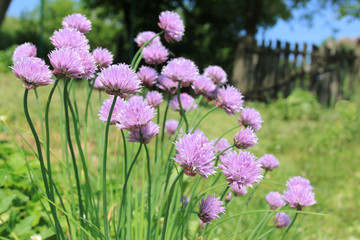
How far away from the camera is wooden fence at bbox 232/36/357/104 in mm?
7965

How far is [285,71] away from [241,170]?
7556 mm

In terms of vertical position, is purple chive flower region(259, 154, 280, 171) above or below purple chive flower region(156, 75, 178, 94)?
below

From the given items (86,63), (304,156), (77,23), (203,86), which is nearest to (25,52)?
(77,23)

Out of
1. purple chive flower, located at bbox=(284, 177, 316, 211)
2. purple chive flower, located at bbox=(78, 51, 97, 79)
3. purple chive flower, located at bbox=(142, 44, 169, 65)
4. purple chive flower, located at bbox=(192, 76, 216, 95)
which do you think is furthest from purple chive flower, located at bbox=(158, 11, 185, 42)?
purple chive flower, located at bbox=(284, 177, 316, 211)

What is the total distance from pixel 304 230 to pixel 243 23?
13.7m

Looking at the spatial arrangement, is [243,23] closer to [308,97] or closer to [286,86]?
[286,86]

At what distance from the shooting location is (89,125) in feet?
12.3

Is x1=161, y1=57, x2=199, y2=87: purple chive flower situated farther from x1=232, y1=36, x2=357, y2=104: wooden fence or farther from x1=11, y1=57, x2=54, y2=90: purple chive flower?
x1=232, y1=36, x2=357, y2=104: wooden fence

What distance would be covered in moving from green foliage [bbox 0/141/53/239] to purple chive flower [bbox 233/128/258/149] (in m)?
0.85

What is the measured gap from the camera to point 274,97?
8.32m

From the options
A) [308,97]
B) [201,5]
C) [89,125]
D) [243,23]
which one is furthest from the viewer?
[243,23]

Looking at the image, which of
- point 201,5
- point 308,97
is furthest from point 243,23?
point 308,97

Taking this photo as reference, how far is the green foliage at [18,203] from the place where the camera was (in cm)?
130

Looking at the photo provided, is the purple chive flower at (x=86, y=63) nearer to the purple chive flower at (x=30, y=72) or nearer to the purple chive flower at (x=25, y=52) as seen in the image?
the purple chive flower at (x=30, y=72)
